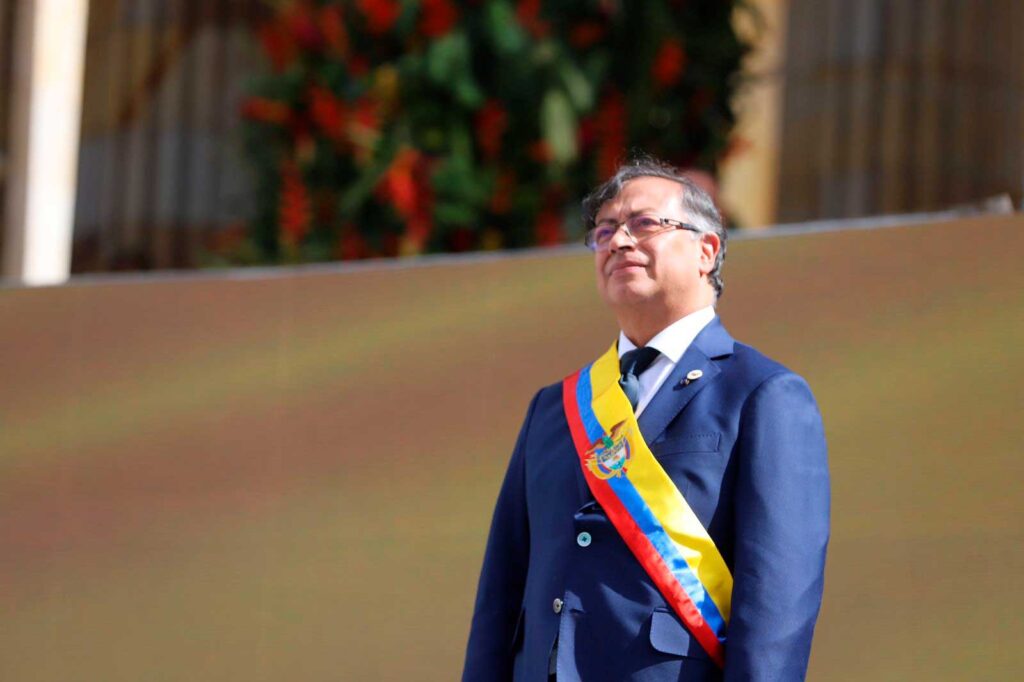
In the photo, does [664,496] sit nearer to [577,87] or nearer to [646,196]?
[646,196]

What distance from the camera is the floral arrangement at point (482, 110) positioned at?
5.83 meters

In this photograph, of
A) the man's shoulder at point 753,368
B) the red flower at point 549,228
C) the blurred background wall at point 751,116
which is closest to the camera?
the man's shoulder at point 753,368

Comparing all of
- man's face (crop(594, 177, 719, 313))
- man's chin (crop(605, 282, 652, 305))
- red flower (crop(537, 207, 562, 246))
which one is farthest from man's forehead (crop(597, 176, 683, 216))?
red flower (crop(537, 207, 562, 246))

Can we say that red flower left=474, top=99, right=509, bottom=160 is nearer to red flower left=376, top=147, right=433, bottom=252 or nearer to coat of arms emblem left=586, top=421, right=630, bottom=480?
red flower left=376, top=147, right=433, bottom=252

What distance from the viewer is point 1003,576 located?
93.5 inches

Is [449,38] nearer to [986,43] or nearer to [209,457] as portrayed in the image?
[986,43]

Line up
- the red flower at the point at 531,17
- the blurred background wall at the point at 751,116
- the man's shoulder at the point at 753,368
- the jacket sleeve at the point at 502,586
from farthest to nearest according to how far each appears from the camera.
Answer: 1. the blurred background wall at the point at 751,116
2. the red flower at the point at 531,17
3. the jacket sleeve at the point at 502,586
4. the man's shoulder at the point at 753,368

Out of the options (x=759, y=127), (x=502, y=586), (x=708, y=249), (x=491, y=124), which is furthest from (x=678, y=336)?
(x=759, y=127)

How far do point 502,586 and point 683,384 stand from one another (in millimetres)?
439

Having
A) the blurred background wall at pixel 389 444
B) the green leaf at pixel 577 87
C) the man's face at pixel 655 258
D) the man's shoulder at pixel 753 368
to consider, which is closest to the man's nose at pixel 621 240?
the man's face at pixel 655 258

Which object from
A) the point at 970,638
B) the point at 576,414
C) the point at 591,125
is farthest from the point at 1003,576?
the point at 591,125

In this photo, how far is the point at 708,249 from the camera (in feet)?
6.96

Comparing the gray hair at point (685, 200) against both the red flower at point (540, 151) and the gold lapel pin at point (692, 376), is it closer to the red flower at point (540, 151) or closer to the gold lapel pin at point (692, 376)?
the gold lapel pin at point (692, 376)

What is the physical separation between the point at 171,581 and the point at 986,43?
4.66 m
